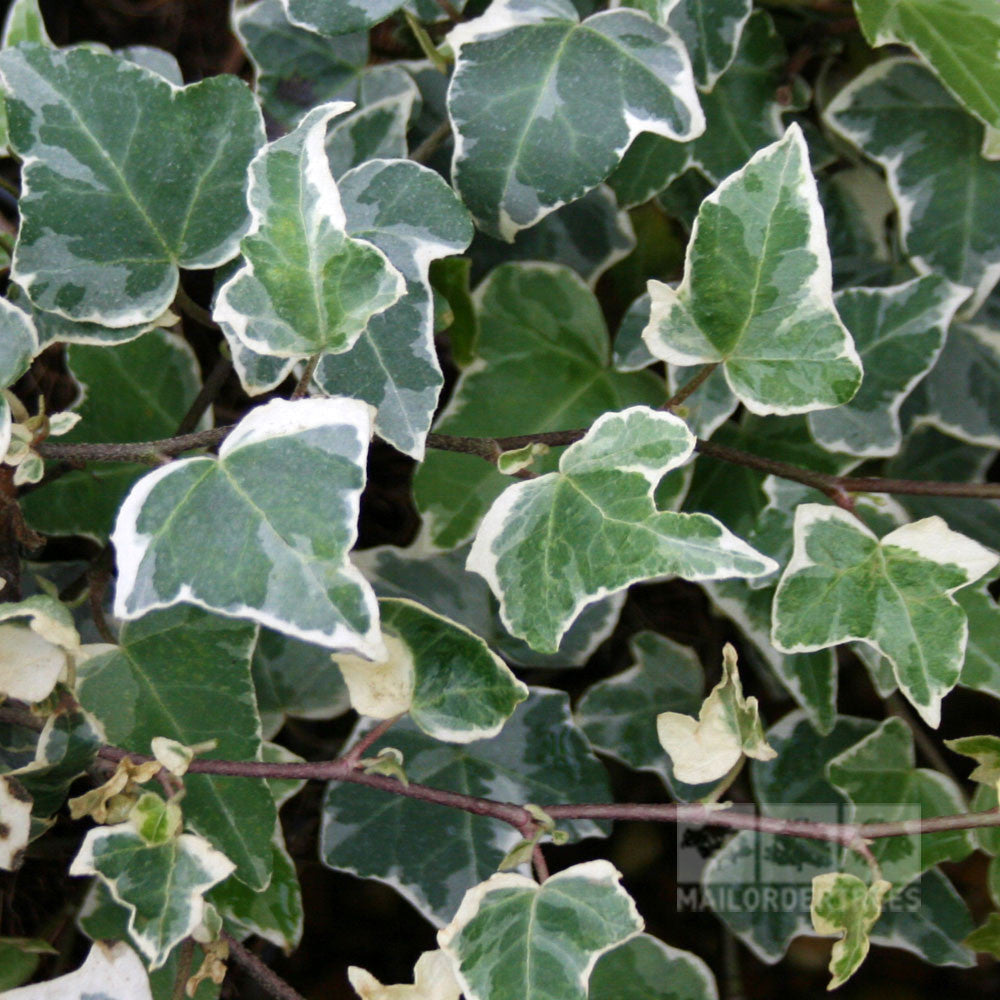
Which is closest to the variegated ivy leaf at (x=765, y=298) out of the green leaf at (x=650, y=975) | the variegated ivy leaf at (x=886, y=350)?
the variegated ivy leaf at (x=886, y=350)

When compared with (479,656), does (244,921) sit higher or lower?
lower

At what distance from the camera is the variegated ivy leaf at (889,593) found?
56cm

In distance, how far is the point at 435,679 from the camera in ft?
1.92

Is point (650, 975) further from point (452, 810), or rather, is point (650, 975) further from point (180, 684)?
point (180, 684)

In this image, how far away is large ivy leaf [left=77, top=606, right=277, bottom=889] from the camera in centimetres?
64

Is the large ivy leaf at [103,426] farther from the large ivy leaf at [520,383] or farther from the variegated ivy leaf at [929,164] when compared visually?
the variegated ivy leaf at [929,164]

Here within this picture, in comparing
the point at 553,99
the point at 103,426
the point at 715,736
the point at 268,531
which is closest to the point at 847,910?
the point at 715,736

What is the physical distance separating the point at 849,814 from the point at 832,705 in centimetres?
11

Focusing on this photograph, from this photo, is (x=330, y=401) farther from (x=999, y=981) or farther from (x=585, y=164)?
(x=999, y=981)

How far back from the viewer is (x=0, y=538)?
625 millimetres

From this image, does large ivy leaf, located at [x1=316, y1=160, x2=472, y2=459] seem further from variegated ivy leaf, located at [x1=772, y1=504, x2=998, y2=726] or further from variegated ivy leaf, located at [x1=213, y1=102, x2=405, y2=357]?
variegated ivy leaf, located at [x1=772, y1=504, x2=998, y2=726]

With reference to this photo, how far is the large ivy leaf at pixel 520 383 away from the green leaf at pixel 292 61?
0.62 ft

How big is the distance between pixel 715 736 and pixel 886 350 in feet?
1.19

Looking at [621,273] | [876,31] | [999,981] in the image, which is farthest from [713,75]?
[999,981]
